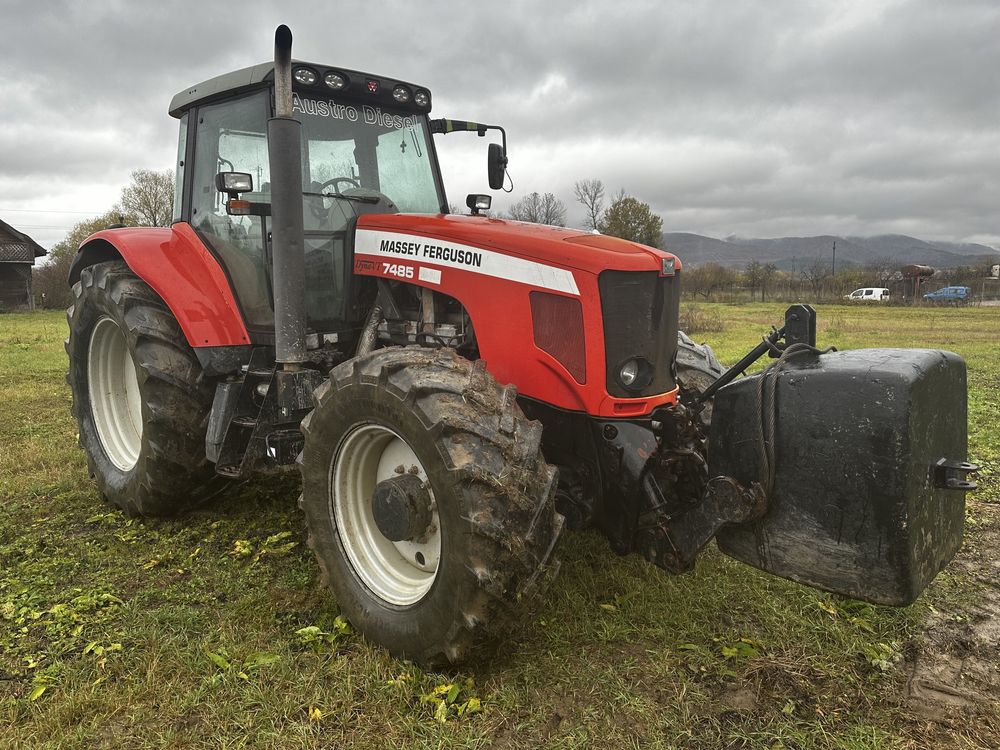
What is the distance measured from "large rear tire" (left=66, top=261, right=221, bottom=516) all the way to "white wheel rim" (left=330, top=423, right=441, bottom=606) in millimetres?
1500

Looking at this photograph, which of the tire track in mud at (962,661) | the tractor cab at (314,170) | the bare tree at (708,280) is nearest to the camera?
the tire track in mud at (962,661)

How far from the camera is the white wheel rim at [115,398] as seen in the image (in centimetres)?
493

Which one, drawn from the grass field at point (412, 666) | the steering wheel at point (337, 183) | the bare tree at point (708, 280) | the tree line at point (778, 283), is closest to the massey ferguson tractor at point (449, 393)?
the steering wheel at point (337, 183)

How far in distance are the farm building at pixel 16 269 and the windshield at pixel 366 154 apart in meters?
38.6

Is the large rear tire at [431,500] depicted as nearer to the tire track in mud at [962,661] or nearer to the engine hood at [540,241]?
the engine hood at [540,241]

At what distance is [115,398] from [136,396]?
0.16 metres

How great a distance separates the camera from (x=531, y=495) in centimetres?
262

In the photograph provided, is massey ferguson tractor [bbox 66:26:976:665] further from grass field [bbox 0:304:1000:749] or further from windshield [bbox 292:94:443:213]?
grass field [bbox 0:304:1000:749]

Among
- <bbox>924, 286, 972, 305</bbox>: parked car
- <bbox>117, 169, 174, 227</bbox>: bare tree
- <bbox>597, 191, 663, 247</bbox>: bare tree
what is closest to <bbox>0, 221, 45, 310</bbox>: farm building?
<bbox>117, 169, 174, 227</bbox>: bare tree

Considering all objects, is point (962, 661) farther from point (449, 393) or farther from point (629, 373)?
point (449, 393)

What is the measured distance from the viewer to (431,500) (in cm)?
291

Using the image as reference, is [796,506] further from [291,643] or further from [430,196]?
[430,196]

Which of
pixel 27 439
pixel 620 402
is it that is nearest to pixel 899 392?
pixel 620 402

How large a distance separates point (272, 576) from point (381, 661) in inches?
44.3
